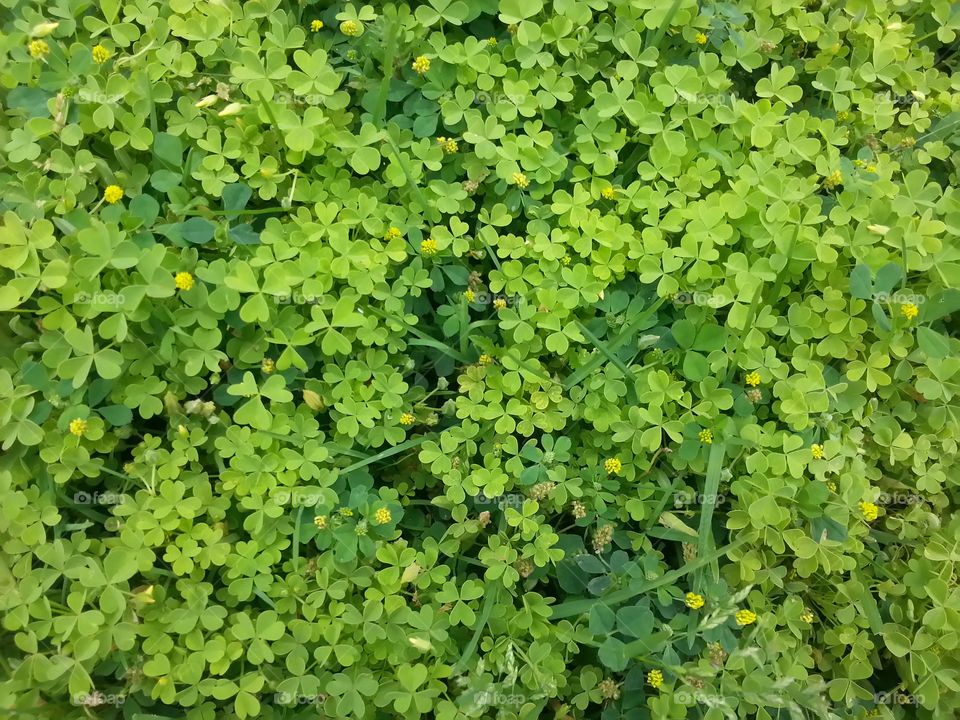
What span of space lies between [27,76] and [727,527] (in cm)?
310

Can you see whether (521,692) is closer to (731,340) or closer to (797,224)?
(731,340)

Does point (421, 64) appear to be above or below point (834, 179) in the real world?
above

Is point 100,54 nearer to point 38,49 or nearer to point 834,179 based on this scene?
point 38,49

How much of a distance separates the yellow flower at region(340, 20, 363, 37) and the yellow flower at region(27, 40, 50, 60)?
1.05 meters

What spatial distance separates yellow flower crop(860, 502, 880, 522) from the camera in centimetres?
232

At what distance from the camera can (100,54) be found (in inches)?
90.7

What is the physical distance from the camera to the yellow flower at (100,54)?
2.29m

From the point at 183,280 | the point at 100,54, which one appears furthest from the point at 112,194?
the point at 100,54

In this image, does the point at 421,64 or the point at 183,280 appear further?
the point at 421,64

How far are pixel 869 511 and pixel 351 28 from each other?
271cm

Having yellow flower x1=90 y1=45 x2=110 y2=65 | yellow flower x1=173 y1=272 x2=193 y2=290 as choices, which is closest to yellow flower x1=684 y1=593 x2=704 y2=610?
yellow flower x1=173 y1=272 x2=193 y2=290

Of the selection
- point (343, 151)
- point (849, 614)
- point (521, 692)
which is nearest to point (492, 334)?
point (343, 151)

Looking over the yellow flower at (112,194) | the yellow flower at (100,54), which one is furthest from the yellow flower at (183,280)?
the yellow flower at (100,54)

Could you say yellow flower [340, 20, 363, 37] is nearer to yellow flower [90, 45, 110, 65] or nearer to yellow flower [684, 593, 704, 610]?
yellow flower [90, 45, 110, 65]
